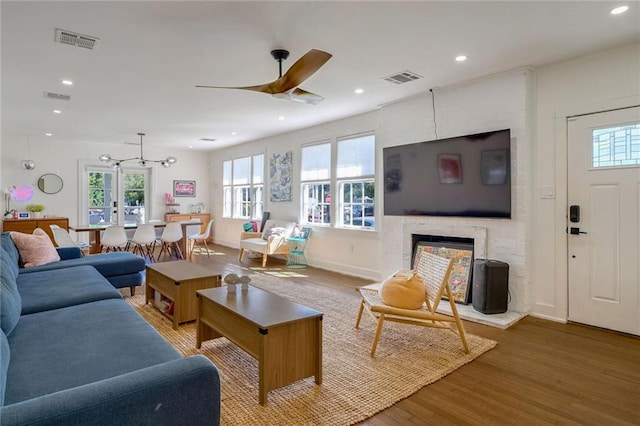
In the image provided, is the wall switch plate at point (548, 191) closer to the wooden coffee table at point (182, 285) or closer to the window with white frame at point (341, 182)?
the window with white frame at point (341, 182)

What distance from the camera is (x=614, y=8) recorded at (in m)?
2.53

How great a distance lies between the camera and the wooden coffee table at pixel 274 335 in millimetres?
2066

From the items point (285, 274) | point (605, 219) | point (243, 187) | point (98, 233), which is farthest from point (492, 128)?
point (98, 233)

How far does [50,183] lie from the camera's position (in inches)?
298

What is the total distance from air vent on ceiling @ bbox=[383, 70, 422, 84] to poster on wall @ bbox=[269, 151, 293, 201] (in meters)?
3.27

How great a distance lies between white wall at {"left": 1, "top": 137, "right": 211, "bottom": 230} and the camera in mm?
7219

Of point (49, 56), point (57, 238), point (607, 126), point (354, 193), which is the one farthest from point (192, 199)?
point (607, 126)

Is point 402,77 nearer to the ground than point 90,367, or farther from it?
farther from it

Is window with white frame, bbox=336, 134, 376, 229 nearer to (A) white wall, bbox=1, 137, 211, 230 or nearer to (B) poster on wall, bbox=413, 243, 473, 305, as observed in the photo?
(B) poster on wall, bbox=413, 243, 473, 305

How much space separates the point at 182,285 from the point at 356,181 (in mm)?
3278

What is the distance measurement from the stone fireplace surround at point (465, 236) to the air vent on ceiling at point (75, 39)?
388 centimetres

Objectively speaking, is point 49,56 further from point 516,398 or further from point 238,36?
point 516,398

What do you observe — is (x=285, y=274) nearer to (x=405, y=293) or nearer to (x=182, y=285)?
(x=182, y=285)

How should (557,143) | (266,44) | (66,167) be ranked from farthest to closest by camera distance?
(66,167) → (557,143) → (266,44)
